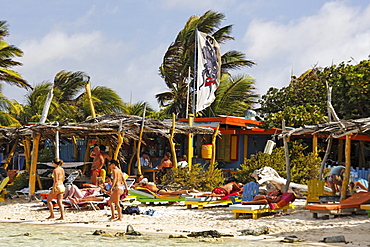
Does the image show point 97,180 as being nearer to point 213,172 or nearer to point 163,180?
point 163,180

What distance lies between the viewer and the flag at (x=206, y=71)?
21016mm

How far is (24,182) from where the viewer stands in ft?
63.7

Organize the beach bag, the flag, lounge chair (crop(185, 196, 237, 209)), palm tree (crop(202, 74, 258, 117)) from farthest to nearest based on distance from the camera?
palm tree (crop(202, 74, 258, 117)), the flag, lounge chair (crop(185, 196, 237, 209)), the beach bag

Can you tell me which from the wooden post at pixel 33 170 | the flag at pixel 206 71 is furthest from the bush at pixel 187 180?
the wooden post at pixel 33 170

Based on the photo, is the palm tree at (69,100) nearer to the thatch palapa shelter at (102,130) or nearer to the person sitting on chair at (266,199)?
the thatch palapa shelter at (102,130)

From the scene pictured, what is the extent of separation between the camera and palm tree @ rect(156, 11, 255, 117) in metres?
33.2

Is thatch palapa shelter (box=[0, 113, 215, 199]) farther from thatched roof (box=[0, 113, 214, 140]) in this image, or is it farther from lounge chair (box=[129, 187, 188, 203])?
lounge chair (box=[129, 187, 188, 203])

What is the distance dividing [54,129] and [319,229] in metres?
9.08

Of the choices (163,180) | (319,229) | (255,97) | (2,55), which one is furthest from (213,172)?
(255,97)

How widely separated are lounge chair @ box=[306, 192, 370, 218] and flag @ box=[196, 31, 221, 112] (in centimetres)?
841

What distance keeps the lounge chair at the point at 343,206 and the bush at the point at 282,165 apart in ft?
17.1

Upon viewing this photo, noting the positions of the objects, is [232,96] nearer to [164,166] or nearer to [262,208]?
[164,166]

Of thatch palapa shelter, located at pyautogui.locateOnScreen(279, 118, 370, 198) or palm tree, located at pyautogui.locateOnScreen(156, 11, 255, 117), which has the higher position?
palm tree, located at pyautogui.locateOnScreen(156, 11, 255, 117)

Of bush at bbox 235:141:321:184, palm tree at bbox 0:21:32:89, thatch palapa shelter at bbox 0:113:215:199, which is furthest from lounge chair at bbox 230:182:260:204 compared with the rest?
palm tree at bbox 0:21:32:89
